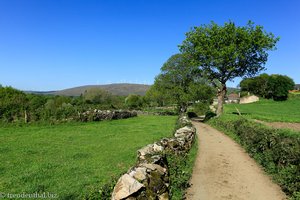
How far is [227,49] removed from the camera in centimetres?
3650

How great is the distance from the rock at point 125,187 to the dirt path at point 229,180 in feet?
10.1

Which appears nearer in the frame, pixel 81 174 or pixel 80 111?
pixel 81 174

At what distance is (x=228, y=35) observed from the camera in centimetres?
3778

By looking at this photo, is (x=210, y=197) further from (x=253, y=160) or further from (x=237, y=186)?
(x=253, y=160)

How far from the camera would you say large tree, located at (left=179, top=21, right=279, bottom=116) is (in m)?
37.4

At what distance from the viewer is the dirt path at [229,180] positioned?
398 inches

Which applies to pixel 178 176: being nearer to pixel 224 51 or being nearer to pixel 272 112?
pixel 224 51

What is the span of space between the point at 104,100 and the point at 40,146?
7862cm

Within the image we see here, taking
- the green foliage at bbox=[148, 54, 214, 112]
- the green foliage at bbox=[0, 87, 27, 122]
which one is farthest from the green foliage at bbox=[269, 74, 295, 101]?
the green foliage at bbox=[0, 87, 27, 122]

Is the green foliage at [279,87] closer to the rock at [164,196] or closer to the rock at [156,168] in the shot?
the rock at [156,168]

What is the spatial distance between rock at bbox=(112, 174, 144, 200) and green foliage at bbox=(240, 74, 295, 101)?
119780 millimetres

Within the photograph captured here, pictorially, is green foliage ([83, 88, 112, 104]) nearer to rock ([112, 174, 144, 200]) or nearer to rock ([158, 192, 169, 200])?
rock ([158, 192, 169, 200])

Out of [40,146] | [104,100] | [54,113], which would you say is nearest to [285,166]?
[40,146]

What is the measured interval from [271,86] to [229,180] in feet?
413
